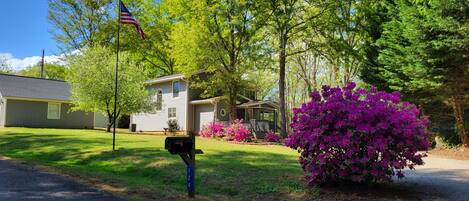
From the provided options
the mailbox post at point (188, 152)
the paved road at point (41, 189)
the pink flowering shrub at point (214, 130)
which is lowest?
the paved road at point (41, 189)

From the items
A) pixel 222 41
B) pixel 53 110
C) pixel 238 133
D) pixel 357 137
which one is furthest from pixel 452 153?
pixel 53 110

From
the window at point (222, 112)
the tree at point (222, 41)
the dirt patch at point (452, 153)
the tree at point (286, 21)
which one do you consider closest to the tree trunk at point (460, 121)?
the dirt patch at point (452, 153)

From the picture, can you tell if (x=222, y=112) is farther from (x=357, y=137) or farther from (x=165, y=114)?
(x=357, y=137)

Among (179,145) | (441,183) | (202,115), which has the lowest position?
(441,183)

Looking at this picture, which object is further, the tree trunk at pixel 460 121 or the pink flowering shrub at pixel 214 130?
Answer: the pink flowering shrub at pixel 214 130

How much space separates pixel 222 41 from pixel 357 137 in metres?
20.8

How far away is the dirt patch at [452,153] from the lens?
16636 millimetres

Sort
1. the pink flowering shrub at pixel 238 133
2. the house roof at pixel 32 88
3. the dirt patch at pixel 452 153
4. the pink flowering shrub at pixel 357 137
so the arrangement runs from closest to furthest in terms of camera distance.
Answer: the pink flowering shrub at pixel 357 137, the dirt patch at pixel 452 153, the pink flowering shrub at pixel 238 133, the house roof at pixel 32 88

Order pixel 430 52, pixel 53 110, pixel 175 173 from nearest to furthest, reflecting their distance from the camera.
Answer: pixel 175 173
pixel 430 52
pixel 53 110

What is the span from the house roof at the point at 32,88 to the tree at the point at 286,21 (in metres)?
18.0

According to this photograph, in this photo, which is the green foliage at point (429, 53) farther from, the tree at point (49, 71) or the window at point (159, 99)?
the tree at point (49, 71)

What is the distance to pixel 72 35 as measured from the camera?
4181 centimetres

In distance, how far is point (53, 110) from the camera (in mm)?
32969

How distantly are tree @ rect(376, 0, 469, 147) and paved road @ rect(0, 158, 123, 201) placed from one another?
14031mm
